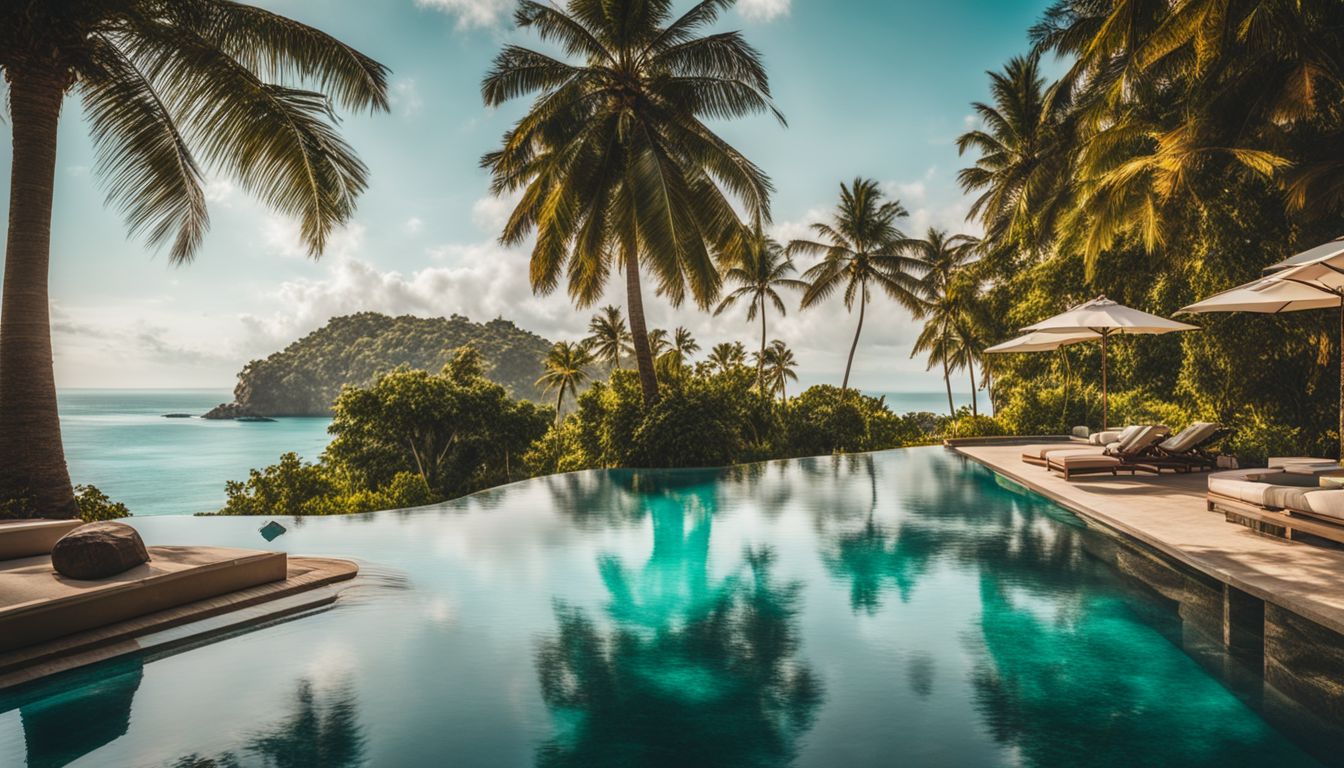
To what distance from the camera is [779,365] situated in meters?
49.7

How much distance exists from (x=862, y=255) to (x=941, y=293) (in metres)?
7.62

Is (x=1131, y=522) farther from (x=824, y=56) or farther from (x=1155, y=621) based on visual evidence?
(x=824, y=56)

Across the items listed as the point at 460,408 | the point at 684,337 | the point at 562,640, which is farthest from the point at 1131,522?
the point at 684,337

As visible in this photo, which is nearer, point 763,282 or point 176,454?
point 763,282

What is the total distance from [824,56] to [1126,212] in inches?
269

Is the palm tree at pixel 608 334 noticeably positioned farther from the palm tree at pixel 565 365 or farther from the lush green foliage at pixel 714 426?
the lush green foliage at pixel 714 426

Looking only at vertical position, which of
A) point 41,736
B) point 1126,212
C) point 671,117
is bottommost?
point 41,736

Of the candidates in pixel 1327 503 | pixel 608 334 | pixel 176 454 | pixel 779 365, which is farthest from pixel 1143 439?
pixel 176 454

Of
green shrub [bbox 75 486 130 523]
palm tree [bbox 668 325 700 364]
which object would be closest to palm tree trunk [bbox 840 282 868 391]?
palm tree [bbox 668 325 700 364]

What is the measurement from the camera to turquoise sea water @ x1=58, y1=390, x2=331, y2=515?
173ft

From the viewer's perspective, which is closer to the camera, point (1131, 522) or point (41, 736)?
point (41, 736)

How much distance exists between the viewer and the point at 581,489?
481 inches

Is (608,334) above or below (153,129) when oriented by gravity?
above

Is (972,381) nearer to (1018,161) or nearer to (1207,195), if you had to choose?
(1018,161)
